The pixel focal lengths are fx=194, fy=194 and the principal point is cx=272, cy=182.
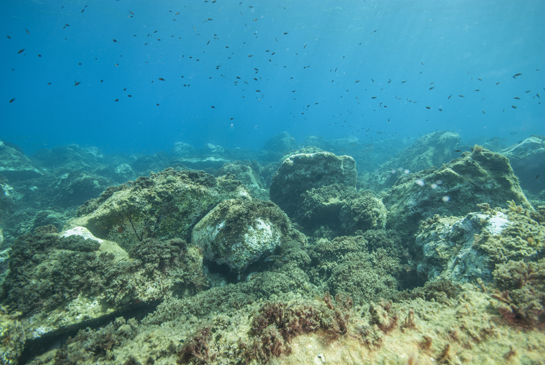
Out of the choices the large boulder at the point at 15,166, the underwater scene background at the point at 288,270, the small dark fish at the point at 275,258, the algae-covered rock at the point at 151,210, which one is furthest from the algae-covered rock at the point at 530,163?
the large boulder at the point at 15,166

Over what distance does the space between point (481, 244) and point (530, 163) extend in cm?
1755

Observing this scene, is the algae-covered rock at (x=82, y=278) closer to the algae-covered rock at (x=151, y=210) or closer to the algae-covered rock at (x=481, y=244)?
the algae-covered rock at (x=151, y=210)

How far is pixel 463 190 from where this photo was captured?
21.2ft

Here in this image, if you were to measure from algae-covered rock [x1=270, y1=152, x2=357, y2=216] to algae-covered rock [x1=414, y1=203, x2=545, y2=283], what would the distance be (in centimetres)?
560

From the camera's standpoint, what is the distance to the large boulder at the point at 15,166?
1863 centimetres

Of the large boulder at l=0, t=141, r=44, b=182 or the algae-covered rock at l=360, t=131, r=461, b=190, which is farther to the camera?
the large boulder at l=0, t=141, r=44, b=182

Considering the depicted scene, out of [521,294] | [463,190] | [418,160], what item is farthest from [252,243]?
[418,160]

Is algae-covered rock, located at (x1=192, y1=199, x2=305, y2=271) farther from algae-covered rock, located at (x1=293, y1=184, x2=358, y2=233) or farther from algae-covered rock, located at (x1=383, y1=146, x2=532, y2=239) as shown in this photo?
algae-covered rock, located at (x1=383, y1=146, x2=532, y2=239)

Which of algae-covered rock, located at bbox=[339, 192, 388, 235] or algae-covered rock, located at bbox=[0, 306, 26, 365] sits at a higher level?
algae-covered rock, located at bbox=[339, 192, 388, 235]

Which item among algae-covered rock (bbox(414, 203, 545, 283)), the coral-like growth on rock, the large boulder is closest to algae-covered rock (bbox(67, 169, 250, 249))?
algae-covered rock (bbox(414, 203, 545, 283))

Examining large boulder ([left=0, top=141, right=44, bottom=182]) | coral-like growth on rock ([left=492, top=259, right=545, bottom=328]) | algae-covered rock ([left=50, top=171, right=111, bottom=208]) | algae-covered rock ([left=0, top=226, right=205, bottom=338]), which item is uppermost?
large boulder ([left=0, top=141, right=44, bottom=182])

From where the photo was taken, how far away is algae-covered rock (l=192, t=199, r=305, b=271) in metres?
5.18

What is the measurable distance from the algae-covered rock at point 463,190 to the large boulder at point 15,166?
31861mm

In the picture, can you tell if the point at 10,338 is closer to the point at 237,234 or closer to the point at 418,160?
the point at 237,234
